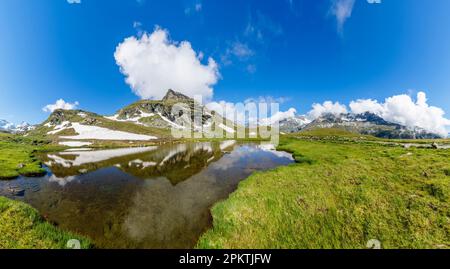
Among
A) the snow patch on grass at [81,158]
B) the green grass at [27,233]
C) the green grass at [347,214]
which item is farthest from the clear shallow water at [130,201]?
the snow patch on grass at [81,158]

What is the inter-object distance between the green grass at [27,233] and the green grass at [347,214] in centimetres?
904

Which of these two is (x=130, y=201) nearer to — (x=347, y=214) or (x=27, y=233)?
(x=27, y=233)

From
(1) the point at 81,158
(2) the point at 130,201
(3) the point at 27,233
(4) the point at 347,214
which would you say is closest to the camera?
(3) the point at 27,233

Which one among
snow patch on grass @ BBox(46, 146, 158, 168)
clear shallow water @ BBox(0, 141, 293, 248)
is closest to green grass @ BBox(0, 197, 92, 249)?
clear shallow water @ BBox(0, 141, 293, 248)

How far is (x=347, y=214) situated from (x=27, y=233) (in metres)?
21.1

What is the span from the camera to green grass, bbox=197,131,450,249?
34.6 ft

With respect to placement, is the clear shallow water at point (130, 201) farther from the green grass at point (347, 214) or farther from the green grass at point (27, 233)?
the green grass at point (347, 214)

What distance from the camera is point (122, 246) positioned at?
13008mm

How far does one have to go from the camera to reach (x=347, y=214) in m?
12.8

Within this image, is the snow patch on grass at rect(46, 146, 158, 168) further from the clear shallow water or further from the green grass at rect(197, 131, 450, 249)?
the green grass at rect(197, 131, 450, 249)

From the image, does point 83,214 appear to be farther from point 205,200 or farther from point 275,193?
point 275,193

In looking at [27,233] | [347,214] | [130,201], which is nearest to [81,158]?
[130,201]
